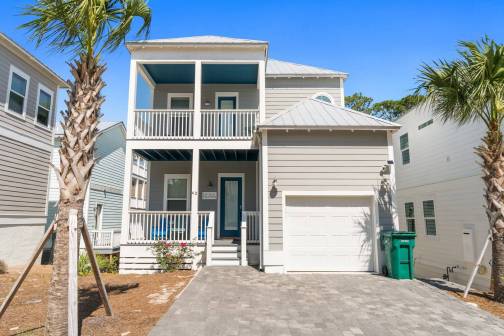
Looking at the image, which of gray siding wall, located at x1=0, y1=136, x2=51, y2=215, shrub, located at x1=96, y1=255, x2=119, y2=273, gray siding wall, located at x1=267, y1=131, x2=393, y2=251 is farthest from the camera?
gray siding wall, located at x1=0, y1=136, x2=51, y2=215

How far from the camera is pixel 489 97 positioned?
20.8ft

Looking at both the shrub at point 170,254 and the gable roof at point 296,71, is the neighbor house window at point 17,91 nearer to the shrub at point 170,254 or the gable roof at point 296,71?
the shrub at point 170,254

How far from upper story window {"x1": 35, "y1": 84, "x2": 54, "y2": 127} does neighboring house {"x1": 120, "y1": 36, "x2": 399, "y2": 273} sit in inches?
171

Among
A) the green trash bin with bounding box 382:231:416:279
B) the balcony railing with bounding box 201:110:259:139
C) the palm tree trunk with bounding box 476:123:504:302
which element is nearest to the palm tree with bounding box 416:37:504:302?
the palm tree trunk with bounding box 476:123:504:302

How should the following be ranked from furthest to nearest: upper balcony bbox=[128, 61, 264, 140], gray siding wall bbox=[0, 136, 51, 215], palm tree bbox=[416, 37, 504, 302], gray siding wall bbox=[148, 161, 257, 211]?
1. gray siding wall bbox=[148, 161, 257, 211]
2. gray siding wall bbox=[0, 136, 51, 215]
3. upper balcony bbox=[128, 61, 264, 140]
4. palm tree bbox=[416, 37, 504, 302]

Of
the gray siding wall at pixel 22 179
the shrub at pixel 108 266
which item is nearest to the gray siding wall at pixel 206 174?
the shrub at pixel 108 266

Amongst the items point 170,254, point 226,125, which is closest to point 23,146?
point 170,254

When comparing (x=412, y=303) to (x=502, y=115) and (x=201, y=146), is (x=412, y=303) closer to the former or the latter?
(x=502, y=115)

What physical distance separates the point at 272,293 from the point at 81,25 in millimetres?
5992

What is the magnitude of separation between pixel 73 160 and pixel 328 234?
683cm

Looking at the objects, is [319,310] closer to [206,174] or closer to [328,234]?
[328,234]

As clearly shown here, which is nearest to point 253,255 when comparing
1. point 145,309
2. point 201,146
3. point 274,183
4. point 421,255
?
point 274,183

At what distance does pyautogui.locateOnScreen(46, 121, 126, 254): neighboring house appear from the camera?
44.7 feet

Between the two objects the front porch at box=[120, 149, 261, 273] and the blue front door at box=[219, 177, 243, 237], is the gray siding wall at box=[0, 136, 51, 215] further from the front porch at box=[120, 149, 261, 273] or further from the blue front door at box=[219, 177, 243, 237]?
the blue front door at box=[219, 177, 243, 237]
